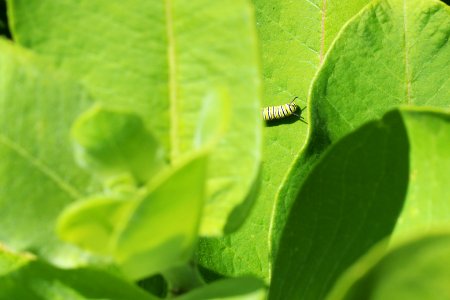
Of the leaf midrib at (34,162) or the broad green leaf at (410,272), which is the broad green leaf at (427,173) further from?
the leaf midrib at (34,162)

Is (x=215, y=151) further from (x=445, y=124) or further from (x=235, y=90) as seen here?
(x=445, y=124)

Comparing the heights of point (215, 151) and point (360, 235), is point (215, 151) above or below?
above

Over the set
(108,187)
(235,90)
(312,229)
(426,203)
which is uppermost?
(235,90)

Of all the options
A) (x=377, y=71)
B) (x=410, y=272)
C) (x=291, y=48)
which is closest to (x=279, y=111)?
(x=291, y=48)

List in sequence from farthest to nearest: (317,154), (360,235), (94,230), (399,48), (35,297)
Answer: (399,48), (317,154), (360,235), (35,297), (94,230)

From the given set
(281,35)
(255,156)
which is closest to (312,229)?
(255,156)
